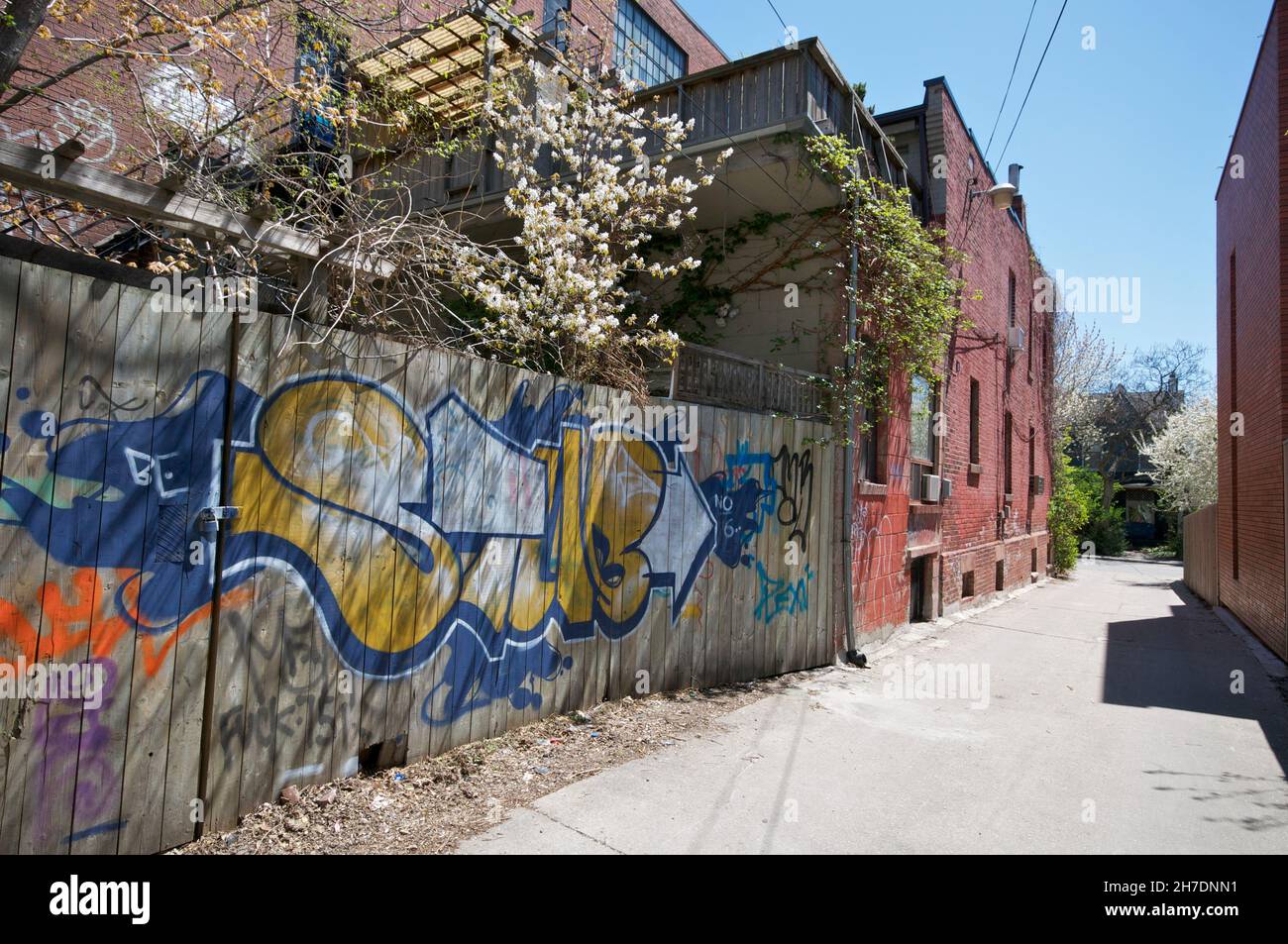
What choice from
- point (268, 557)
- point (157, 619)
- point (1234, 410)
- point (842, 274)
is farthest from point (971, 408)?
point (157, 619)

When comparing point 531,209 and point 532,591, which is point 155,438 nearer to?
point 532,591

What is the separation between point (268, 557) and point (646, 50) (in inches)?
640

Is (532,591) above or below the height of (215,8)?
below

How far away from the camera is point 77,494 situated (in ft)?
9.87

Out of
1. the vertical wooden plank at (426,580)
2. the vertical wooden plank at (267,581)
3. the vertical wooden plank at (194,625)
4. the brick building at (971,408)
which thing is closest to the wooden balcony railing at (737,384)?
the brick building at (971,408)

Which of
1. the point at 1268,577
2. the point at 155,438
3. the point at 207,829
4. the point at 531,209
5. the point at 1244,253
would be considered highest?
the point at 1244,253

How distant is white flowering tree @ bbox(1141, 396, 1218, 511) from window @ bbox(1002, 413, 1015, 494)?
11.3 meters

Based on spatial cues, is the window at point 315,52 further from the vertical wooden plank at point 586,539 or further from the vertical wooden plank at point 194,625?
the vertical wooden plank at point 194,625

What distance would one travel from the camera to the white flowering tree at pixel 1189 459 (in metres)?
24.9

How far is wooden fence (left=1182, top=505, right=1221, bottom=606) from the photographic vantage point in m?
A: 16.5

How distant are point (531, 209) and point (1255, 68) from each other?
40.5 ft

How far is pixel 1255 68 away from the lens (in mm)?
11477
